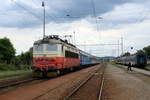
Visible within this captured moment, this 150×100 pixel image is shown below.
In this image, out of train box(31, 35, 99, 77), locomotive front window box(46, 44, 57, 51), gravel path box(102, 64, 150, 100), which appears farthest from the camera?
locomotive front window box(46, 44, 57, 51)

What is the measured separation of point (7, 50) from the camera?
96.9 metres

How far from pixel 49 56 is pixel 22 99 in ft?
33.8

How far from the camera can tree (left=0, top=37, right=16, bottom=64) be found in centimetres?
9562

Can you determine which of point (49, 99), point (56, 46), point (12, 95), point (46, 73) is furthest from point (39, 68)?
point (49, 99)

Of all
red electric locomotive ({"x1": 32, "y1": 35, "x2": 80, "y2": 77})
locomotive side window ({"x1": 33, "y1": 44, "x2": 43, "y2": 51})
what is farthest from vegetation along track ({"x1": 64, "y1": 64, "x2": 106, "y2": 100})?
locomotive side window ({"x1": 33, "y1": 44, "x2": 43, "y2": 51})

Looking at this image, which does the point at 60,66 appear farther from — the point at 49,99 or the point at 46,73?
the point at 49,99

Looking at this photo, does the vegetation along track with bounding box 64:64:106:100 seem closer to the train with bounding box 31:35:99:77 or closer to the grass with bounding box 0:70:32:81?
the train with bounding box 31:35:99:77

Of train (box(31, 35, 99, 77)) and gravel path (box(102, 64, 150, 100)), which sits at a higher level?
train (box(31, 35, 99, 77))

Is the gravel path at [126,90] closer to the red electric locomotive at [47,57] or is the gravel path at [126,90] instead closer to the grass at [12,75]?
the red electric locomotive at [47,57]

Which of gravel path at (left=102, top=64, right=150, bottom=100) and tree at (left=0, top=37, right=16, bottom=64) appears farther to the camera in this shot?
tree at (left=0, top=37, right=16, bottom=64)

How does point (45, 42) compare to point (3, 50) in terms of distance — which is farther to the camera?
point (3, 50)

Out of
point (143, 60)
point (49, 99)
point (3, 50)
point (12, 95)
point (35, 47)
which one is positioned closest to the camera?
point (49, 99)

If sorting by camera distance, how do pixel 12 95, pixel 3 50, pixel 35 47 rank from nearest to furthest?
pixel 12 95 → pixel 35 47 → pixel 3 50

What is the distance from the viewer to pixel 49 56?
783 inches
